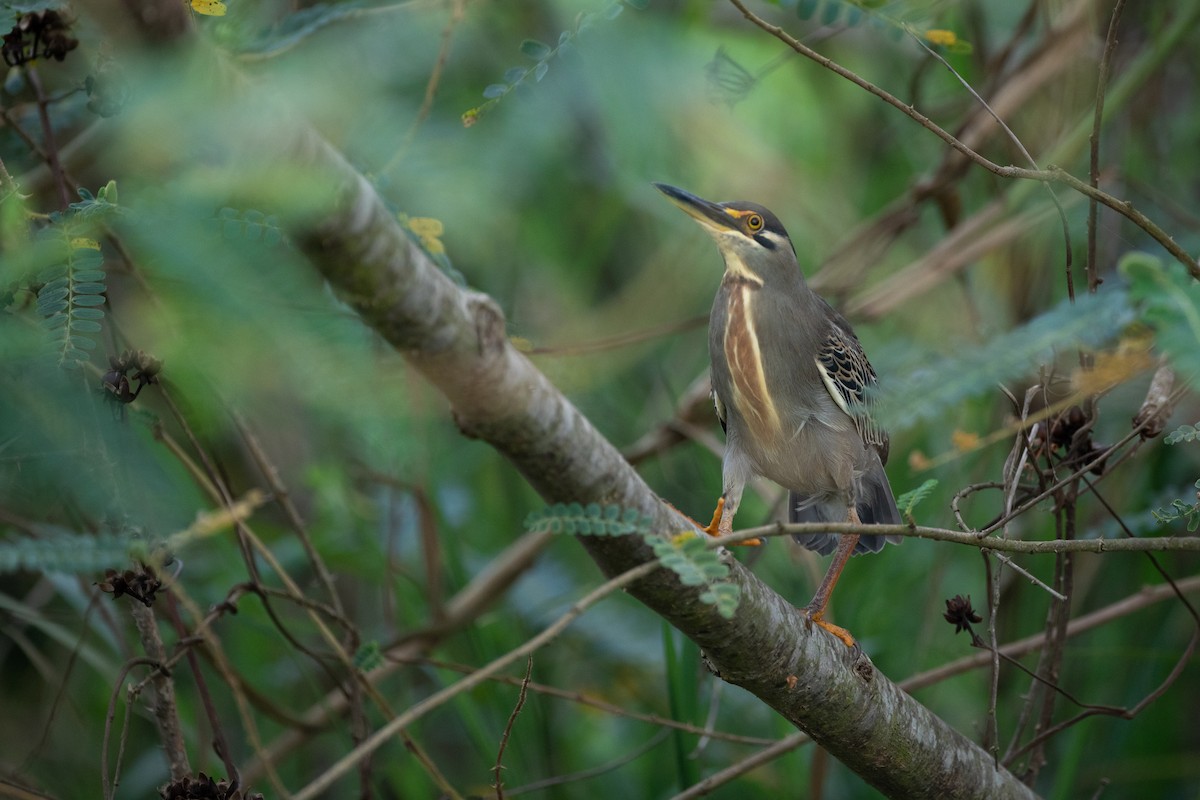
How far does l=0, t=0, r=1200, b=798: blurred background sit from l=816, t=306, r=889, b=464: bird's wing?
45cm

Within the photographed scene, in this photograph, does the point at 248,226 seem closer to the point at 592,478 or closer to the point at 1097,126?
the point at 592,478

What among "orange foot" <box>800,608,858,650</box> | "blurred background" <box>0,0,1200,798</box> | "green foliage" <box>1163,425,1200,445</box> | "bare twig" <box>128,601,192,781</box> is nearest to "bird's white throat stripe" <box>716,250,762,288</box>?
"blurred background" <box>0,0,1200,798</box>

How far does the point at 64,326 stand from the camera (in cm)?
145

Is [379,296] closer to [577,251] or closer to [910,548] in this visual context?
[910,548]

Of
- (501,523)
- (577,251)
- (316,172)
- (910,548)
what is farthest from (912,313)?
(316,172)

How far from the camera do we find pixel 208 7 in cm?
143

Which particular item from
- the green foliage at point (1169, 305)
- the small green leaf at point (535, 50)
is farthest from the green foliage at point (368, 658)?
the green foliage at point (1169, 305)

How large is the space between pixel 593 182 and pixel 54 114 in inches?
116

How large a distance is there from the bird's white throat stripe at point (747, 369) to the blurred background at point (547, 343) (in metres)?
0.53

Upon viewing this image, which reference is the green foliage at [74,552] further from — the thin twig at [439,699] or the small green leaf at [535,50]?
the small green leaf at [535,50]

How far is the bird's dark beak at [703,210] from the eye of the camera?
124 inches

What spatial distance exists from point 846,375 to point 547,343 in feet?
4.38

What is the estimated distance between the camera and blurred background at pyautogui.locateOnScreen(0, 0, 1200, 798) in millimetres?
1203

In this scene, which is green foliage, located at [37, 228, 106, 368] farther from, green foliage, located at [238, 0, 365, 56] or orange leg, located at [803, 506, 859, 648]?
orange leg, located at [803, 506, 859, 648]
